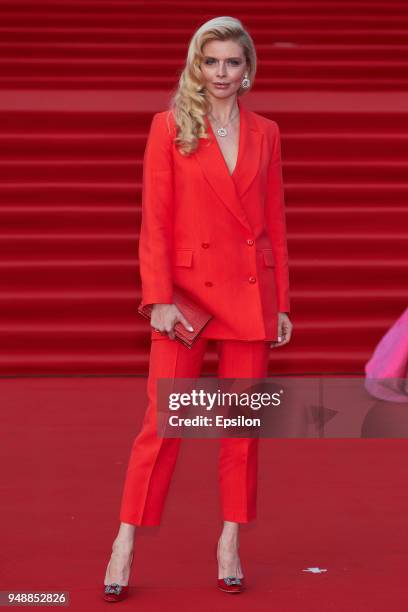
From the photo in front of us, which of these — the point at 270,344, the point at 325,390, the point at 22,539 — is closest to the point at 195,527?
the point at 22,539

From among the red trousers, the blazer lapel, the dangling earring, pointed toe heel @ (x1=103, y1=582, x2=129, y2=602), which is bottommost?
pointed toe heel @ (x1=103, y1=582, x2=129, y2=602)

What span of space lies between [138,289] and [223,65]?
357 cm

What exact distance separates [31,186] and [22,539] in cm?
351

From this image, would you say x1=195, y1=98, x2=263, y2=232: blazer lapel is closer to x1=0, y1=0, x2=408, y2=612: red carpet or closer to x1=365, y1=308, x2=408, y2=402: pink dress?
x1=0, y1=0, x2=408, y2=612: red carpet

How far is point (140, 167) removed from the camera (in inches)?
264

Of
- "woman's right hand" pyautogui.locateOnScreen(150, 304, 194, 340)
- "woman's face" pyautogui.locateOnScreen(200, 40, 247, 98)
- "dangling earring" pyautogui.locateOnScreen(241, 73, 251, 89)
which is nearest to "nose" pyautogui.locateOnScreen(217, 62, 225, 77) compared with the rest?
"woman's face" pyautogui.locateOnScreen(200, 40, 247, 98)

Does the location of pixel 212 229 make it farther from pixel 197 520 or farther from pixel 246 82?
pixel 197 520

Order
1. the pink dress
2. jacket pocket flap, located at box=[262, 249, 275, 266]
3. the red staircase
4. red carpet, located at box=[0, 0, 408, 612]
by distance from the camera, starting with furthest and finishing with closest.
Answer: the red staircase → the pink dress → red carpet, located at box=[0, 0, 408, 612] → jacket pocket flap, located at box=[262, 249, 275, 266]

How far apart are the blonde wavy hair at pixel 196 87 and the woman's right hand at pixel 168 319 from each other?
350 millimetres

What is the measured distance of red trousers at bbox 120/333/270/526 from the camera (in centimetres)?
274

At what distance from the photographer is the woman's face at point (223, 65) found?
2.68 meters

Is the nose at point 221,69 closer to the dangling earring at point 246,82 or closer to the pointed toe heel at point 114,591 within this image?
Result: the dangling earring at point 246,82

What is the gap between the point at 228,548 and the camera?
2.85 metres

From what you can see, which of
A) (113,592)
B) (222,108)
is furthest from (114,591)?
(222,108)
